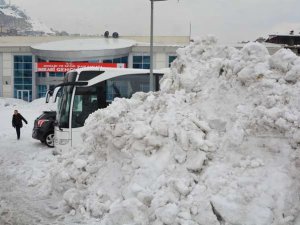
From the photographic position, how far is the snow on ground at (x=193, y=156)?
20.4 feet

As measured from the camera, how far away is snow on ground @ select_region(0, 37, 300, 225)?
6.21 m

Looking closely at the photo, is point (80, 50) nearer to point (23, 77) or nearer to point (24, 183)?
point (23, 77)

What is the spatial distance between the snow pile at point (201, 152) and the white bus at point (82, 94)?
13.3 feet

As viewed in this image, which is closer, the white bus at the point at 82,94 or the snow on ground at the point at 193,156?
the snow on ground at the point at 193,156

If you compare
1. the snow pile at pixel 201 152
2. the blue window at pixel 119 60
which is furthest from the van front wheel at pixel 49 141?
the blue window at pixel 119 60

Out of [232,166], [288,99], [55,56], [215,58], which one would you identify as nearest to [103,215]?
[232,166]

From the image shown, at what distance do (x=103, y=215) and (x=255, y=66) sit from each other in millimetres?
3826

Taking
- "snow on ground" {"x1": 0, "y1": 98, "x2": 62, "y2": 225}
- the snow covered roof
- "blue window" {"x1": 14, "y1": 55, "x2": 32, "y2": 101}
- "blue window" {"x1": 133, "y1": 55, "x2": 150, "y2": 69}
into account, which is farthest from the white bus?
"blue window" {"x1": 14, "y1": 55, "x2": 32, "y2": 101}

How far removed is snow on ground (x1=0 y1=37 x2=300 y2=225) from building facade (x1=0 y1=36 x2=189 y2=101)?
1443 inches

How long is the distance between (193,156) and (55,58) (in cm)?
4203

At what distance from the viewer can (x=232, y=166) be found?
6.68 metres

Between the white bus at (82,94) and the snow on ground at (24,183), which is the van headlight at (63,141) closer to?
the white bus at (82,94)

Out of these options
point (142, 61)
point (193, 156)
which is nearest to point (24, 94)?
point (142, 61)

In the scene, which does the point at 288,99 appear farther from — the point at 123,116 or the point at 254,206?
the point at 123,116
